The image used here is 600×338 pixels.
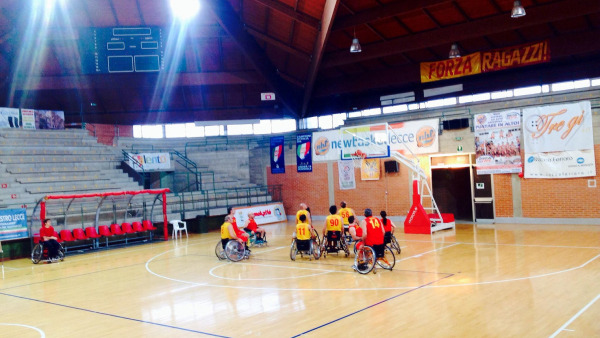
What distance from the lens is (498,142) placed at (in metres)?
20.2

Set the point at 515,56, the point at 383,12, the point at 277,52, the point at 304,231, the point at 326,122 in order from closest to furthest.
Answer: the point at 304,231
the point at 383,12
the point at 515,56
the point at 277,52
the point at 326,122

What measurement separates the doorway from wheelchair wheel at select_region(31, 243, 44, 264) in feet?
51.8

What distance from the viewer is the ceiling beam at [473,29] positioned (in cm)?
1591

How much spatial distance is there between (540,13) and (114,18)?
731 inches

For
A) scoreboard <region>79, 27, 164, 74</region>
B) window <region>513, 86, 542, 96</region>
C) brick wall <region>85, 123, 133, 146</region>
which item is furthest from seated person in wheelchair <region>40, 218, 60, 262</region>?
window <region>513, 86, 542, 96</region>

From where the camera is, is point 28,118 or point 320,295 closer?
point 320,295

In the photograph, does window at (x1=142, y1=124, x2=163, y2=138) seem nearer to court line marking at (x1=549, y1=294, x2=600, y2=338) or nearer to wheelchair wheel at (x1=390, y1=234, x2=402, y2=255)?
wheelchair wheel at (x1=390, y1=234, x2=402, y2=255)

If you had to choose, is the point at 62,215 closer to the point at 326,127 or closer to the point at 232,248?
the point at 232,248

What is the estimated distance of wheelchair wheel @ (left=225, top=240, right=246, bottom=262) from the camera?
13.6 meters

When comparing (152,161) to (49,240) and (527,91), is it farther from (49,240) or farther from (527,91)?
(527,91)

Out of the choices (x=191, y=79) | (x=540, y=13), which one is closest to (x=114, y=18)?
(x=191, y=79)

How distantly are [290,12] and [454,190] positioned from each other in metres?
10.9

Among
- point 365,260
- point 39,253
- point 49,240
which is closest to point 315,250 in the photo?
point 365,260

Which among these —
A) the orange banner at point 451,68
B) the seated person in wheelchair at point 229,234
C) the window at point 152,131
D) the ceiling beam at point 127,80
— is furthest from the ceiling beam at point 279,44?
the seated person in wheelchair at point 229,234
